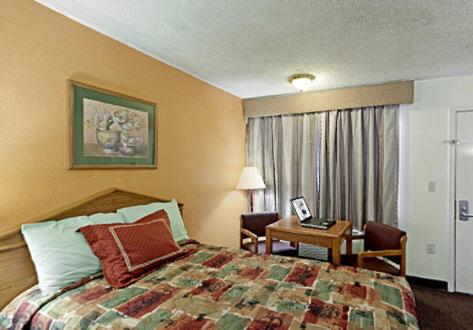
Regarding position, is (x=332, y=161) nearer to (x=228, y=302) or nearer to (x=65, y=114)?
(x=228, y=302)

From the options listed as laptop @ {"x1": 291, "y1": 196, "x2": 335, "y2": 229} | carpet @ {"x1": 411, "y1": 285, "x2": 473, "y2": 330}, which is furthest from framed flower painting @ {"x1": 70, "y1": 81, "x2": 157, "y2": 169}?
carpet @ {"x1": 411, "y1": 285, "x2": 473, "y2": 330}

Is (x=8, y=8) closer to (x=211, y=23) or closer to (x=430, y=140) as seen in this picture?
(x=211, y=23)

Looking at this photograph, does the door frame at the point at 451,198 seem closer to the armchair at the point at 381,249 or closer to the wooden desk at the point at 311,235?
the armchair at the point at 381,249

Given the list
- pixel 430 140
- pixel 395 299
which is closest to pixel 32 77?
pixel 395 299

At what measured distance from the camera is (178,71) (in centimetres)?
286

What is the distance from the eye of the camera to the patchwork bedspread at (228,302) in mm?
1245

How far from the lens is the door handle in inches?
117

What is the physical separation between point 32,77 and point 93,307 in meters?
1.46

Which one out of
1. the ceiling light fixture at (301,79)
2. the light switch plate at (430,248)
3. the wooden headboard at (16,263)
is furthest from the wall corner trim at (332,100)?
the wooden headboard at (16,263)

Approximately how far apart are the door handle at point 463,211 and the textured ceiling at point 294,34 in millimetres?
1464

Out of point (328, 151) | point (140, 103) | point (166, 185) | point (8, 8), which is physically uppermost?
point (8, 8)

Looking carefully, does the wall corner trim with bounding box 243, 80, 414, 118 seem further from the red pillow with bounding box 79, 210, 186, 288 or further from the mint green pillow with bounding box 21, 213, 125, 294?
the mint green pillow with bounding box 21, 213, 125, 294

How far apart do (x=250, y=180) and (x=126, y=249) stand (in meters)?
2.23

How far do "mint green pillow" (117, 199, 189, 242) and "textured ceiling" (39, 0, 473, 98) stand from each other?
142 cm
